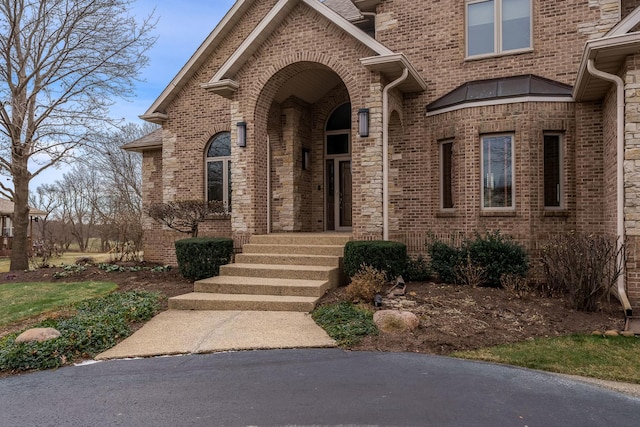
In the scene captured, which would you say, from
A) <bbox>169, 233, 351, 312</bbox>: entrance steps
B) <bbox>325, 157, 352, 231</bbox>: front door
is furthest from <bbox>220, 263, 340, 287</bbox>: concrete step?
<bbox>325, 157, 352, 231</bbox>: front door

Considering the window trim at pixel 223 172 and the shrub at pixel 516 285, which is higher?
the window trim at pixel 223 172

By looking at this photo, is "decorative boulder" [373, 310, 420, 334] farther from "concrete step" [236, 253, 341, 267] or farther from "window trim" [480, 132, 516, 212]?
"window trim" [480, 132, 516, 212]

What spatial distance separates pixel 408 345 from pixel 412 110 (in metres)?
6.66

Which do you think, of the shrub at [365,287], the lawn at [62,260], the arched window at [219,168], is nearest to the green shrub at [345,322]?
the shrub at [365,287]

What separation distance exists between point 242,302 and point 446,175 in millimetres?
5663

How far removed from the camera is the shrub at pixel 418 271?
31.1 ft

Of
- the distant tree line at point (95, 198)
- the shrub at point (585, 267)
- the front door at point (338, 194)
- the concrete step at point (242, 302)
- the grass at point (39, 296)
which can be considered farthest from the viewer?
the distant tree line at point (95, 198)

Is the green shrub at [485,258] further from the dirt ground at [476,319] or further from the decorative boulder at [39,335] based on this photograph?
the decorative boulder at [39,335]

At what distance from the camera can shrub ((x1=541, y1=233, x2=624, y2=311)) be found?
6.98m

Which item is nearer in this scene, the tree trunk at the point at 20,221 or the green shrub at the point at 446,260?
the green shrub at the point at 446,260

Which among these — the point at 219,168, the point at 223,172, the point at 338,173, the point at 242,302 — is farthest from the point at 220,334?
the point at 219,168

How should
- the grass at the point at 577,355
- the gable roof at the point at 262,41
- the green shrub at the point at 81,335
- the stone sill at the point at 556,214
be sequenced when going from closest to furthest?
the grass at the point at 577,355
the green shrub at the point at 81,335
the gable roof at the point at 262,41
the stone sill at the point at 556,214

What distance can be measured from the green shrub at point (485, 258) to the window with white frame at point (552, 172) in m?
1.44

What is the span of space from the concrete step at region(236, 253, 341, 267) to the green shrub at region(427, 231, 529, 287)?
2.11m
